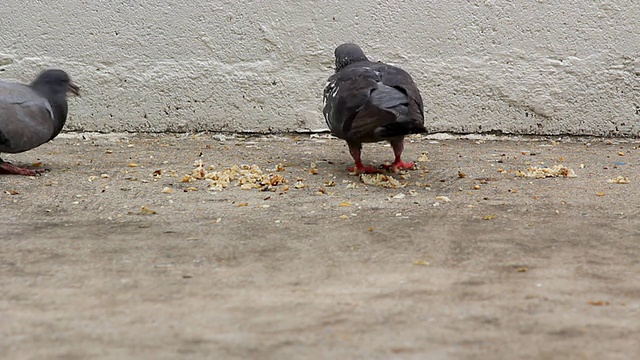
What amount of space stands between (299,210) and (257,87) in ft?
8.50

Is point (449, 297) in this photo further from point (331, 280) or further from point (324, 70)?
point (324, 70)

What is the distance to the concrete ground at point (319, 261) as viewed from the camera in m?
2.43

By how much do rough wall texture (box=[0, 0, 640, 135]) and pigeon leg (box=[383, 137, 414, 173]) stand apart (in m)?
1.37

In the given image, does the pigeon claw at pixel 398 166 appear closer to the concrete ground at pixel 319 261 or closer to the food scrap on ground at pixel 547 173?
the concrete ground at pixel 319 261

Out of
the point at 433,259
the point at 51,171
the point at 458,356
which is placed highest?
the point at 458,356

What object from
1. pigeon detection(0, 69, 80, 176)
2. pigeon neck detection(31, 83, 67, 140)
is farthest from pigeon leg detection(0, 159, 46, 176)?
pigeon neck detection(31, 83, 67, 140)

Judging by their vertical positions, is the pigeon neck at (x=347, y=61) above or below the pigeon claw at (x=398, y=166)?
above

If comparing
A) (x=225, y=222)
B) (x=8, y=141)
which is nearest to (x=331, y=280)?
(x=225, y=222)

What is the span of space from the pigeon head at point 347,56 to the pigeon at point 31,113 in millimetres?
1732

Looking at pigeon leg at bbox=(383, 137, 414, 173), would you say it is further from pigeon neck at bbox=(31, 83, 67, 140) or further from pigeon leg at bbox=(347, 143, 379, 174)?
pigeon neck at bbox=(31, 83, 67, 140)

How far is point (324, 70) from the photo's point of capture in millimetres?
6699

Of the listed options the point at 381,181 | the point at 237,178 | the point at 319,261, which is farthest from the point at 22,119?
the point at 319,261

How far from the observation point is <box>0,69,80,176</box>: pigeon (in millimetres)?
5000

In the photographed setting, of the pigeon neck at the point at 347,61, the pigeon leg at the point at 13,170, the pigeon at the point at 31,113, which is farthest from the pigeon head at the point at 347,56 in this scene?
the pigeon leg at the point at 13,170
